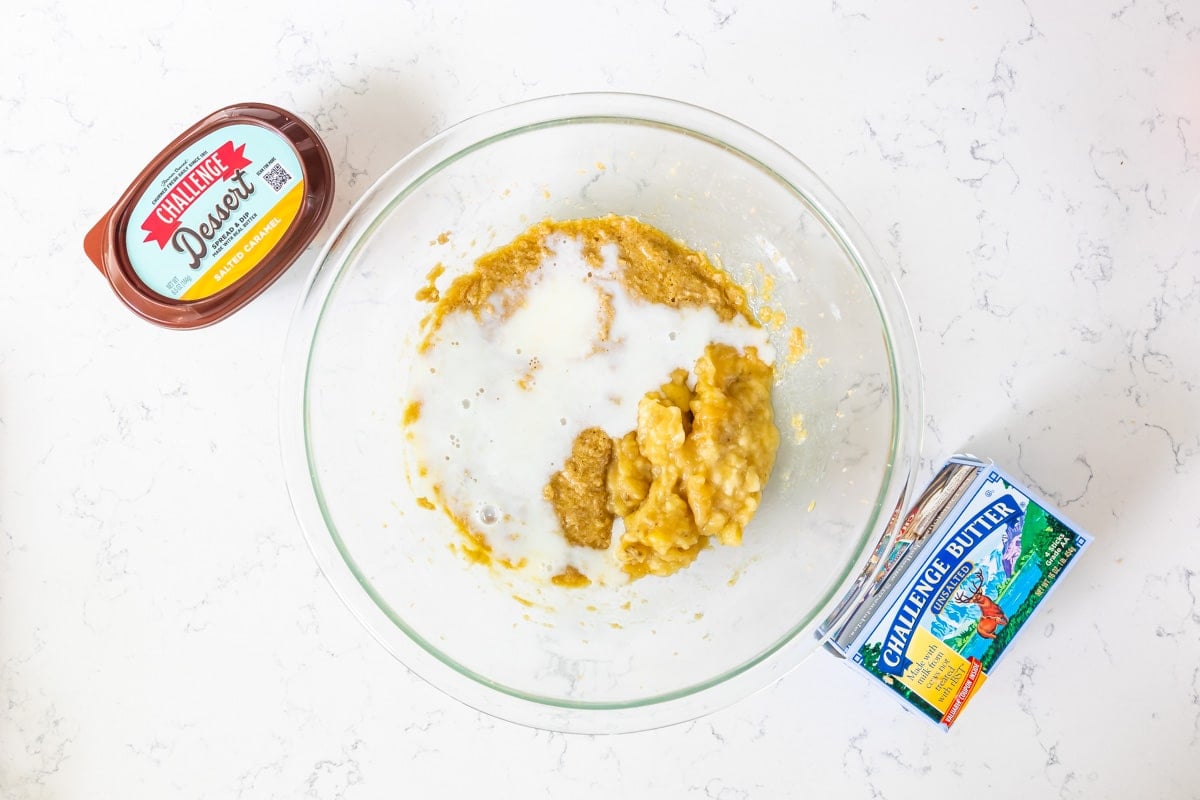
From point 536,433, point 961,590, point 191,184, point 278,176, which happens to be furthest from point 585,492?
point 191,184

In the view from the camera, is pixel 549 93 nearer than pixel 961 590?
No

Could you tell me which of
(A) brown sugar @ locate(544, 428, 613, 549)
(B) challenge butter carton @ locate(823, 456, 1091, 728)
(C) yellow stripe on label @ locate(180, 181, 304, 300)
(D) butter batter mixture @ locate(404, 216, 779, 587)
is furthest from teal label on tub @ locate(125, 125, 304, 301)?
(B) challenge butter carton @ locate(823, 456, 1091, 728)

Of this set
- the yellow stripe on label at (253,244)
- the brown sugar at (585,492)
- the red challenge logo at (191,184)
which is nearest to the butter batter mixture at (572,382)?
the brown sugar at (585,492)

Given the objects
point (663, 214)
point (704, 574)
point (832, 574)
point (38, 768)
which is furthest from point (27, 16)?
point (832, 574)

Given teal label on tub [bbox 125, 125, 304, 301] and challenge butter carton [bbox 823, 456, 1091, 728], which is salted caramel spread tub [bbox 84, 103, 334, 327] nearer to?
teal label on tub [bbox 125, 125, 304, 301]

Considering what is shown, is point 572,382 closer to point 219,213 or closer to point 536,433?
point 536,433

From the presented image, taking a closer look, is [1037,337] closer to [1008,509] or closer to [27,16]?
[1008,509]
